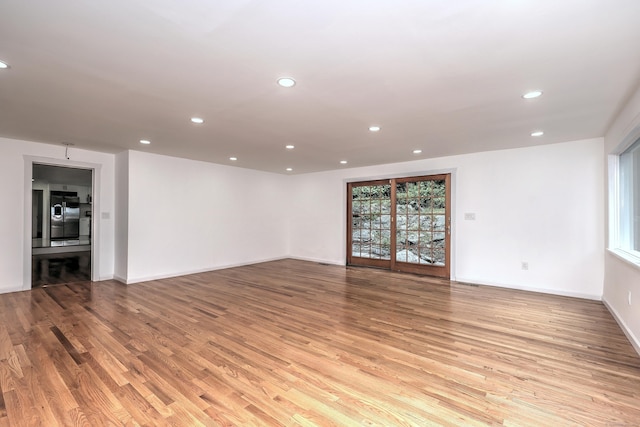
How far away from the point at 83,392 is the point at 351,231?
5713 mm

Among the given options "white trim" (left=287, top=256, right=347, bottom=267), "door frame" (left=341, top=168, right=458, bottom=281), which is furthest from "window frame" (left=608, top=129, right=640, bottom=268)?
"white trim" (left=287, top=256, right=347, bottom=267)

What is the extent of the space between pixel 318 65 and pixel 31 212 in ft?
17.7

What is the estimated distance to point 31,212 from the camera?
15.6ft

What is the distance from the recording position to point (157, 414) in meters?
1.80

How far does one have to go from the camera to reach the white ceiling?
162cm

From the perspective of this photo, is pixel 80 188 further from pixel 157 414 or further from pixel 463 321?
pixel 463 321

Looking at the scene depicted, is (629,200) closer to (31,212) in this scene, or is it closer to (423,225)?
(423,225)

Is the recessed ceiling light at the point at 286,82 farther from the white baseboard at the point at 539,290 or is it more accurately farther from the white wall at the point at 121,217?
the white baseboard at the point at 539,290

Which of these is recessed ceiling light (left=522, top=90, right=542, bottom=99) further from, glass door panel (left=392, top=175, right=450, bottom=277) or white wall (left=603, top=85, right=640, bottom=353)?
glass door panel (left=392, top=175, right=450, bottom=277)

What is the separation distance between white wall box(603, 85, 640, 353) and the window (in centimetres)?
14

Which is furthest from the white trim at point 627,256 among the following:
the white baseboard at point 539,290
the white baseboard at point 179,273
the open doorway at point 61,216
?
the open doorway at point 61,216

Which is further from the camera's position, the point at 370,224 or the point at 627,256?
the point at 370,224

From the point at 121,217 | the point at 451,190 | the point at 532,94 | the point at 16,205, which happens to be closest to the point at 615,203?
the point at 451,190

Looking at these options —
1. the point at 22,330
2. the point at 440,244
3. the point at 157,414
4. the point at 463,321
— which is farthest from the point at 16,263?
the point at 440,244
